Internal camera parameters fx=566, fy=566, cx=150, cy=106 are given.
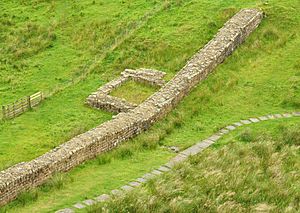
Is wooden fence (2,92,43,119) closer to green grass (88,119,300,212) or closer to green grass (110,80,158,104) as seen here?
green grass (110,80,158,104)

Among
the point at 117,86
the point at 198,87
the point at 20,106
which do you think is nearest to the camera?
the point at 20,106

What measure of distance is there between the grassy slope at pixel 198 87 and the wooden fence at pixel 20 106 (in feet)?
1.53

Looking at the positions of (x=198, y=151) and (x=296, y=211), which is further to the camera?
(x=198, y=151)

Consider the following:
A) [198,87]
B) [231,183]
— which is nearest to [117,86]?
[198,87]

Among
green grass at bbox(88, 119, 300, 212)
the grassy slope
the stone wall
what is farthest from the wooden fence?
green grass at bbox(88, 119, 300, 212)

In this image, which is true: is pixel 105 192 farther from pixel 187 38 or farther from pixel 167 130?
pixel 187 38

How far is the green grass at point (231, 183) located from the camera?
1869cm

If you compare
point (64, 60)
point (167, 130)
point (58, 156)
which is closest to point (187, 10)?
point (64, 60)

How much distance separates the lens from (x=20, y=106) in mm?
28172

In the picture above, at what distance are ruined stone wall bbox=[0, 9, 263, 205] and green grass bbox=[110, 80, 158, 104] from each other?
162 centimetres

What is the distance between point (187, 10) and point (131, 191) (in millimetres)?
20885

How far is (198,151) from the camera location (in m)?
23.5

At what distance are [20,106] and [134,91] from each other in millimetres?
5924

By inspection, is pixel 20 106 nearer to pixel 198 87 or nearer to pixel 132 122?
pixel 132 122
